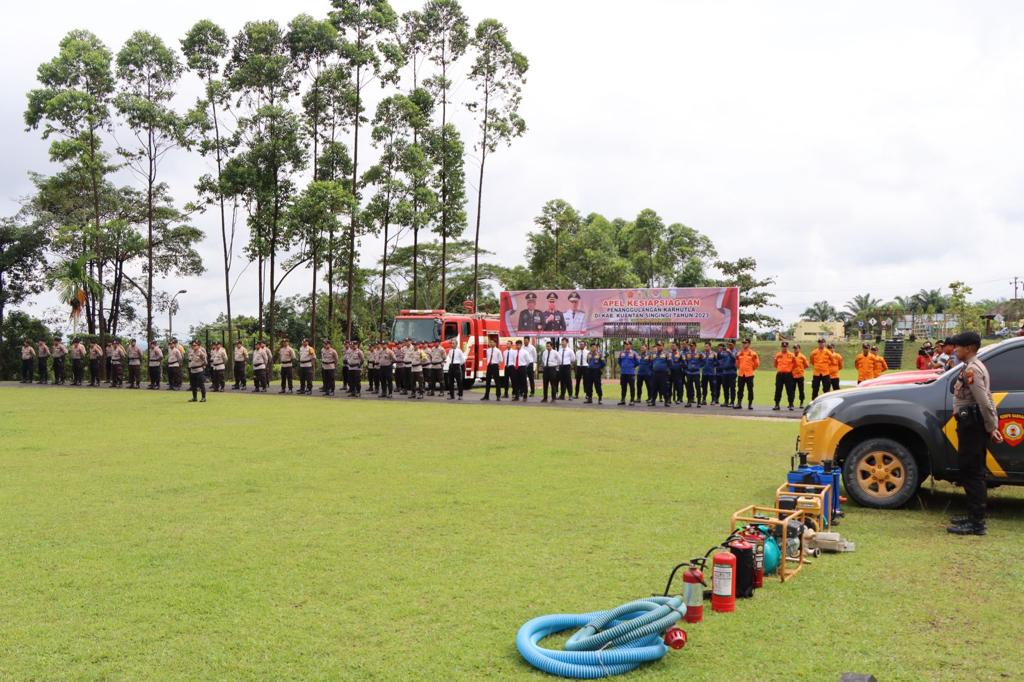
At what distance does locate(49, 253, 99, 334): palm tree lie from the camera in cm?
3625

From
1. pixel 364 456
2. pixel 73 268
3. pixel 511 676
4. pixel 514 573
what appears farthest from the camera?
pixel 73 268

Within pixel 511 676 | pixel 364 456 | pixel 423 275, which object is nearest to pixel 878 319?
pixel 423 275

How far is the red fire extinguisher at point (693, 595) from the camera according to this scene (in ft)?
15.5

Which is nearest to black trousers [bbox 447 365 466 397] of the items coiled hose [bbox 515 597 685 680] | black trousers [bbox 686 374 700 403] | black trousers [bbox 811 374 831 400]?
black trousers [bbox 686 374 700 403]

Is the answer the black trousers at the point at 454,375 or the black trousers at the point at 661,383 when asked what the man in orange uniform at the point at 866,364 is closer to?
the black trousers at the point at 661,383

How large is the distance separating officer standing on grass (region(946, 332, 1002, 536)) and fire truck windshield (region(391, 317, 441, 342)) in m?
21.1

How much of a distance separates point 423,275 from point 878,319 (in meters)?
45.5

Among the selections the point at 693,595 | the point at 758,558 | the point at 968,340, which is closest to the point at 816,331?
the point at 968,340

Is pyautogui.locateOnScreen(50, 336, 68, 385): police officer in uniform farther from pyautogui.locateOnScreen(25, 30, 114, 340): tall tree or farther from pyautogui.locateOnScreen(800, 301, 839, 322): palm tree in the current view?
pyautogui.locateOnScreen(800, 301, 839, 322): palm tree

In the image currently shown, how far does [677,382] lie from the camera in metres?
23.4

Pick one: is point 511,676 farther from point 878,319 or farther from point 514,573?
point 878,319

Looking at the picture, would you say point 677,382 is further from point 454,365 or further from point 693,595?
point 693,595

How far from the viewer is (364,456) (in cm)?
1166

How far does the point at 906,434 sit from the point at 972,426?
3.34 feet
